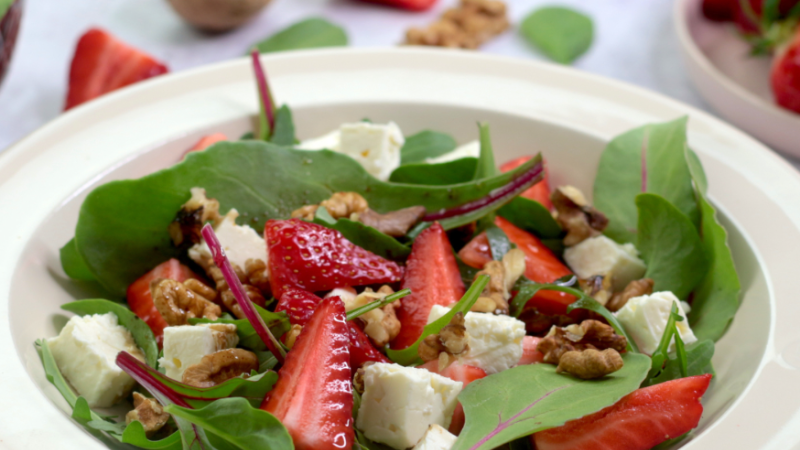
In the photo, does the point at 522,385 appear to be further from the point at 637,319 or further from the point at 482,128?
the point at 482,128

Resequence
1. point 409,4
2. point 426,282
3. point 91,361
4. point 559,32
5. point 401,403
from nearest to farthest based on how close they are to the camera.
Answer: point 401,403 < point 91,361 < point 426,282 < point 559,32 < point 409,4

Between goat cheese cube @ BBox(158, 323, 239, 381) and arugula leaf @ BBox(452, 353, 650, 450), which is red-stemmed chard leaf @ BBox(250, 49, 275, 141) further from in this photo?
arugula leaf @ BBox(452, 353, 650, 450)

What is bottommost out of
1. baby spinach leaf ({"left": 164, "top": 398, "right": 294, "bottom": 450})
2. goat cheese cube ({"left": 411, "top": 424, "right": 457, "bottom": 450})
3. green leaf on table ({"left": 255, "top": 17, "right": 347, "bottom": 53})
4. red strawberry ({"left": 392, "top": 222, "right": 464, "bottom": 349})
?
goat cheese cube ({"left": 411, "top": 424, "right": 457, "bottom": 450})

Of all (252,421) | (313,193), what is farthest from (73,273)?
(252,421)

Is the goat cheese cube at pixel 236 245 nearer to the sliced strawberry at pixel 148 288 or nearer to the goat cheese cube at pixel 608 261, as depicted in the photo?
the sliced strawberry at pixel 148 288

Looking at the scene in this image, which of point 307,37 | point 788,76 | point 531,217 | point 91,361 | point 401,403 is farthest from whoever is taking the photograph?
point 307,37

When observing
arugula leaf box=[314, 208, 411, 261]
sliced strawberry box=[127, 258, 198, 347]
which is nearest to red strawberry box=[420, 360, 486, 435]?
arugula leaf box=[314, 208, 411, 261]

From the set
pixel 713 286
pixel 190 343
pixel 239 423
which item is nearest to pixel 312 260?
pixel 190 343

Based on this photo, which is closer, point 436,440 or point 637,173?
point 436,440

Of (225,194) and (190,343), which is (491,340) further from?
(225,194)
